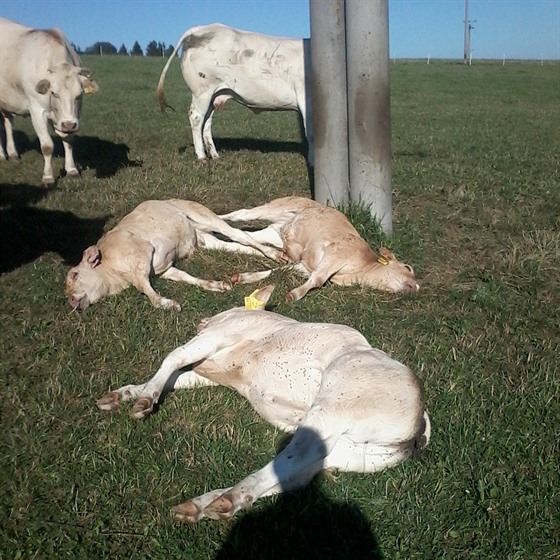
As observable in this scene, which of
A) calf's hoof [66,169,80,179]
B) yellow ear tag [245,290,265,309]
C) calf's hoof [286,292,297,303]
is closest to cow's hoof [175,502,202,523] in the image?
yellow ear tag [245,290,265,309]

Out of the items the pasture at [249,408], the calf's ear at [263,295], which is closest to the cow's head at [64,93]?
the pasture at [249,408]

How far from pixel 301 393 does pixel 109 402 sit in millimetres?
1254

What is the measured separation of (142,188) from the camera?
9352mm

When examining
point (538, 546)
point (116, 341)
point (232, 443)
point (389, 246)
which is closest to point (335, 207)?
point (389, 246)

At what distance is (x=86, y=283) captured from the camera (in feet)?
19.6

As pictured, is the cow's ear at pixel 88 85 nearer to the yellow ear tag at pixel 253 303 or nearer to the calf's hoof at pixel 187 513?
the yellow ear tag at pixel 253 303

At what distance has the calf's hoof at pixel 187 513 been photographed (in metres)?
3.34

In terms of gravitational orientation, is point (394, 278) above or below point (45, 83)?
below

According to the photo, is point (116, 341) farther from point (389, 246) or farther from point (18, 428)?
point (389, 246)

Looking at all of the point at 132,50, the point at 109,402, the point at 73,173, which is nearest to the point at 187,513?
the point at 109,402

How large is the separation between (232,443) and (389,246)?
389 centimetres

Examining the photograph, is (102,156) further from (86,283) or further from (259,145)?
(86,283)

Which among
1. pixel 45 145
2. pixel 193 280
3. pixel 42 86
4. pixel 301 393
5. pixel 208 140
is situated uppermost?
pixel 42 86

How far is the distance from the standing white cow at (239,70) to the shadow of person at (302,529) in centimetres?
876
